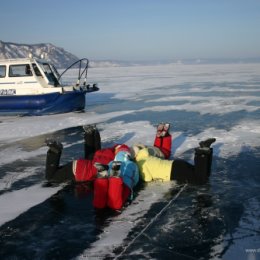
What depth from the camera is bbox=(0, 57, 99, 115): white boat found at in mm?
11773

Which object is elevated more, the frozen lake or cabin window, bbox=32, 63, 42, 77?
cabin window, bbox=32, 63, 42, 77

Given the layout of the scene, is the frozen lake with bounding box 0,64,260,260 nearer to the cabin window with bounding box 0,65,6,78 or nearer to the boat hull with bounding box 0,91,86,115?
the boat hull with bounding box 0,91,86,115

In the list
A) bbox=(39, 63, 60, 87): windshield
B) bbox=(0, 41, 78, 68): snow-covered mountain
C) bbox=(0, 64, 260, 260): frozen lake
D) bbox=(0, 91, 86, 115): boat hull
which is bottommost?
bbox=(0, 64, 260, 260): frozen lake

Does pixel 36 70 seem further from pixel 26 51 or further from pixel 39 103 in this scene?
pixel 26 51

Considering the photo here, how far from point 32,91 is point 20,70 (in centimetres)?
88

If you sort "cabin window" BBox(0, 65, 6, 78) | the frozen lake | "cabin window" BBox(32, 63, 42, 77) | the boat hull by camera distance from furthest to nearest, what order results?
"cabin window" BBox(0, 65, 6, 78)
"cabin window" BBox(32, 63, 42, 77)
the boat hull
the frozen lake

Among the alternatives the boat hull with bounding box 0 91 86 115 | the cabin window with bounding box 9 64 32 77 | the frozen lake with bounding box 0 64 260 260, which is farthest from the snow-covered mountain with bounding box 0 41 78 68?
the frozen lake with bounding box 0 64 260 260

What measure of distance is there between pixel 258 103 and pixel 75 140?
7.30m

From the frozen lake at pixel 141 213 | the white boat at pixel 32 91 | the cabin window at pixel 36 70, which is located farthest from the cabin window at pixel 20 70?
the frozen lake at pixel 141 213

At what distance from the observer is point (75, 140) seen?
7.80 metres

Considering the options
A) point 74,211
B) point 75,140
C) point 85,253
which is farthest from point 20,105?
point 85,253

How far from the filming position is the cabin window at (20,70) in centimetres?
1212

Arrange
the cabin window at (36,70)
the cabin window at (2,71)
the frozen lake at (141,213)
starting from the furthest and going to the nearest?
the cabin window at (2,71) → the cabin window at (36,70) → the frozen lake at (141,213)

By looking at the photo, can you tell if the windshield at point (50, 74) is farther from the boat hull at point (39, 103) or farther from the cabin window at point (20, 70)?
the boat hull at point (39, 103)
